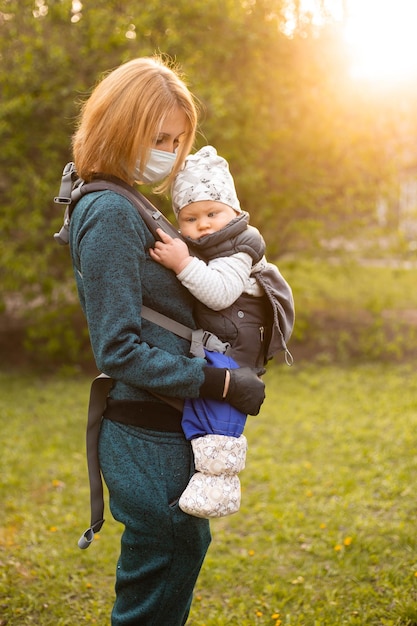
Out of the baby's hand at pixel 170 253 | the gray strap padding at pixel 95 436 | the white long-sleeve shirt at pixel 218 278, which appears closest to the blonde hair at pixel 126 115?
the baby's hand at pixel 170 253

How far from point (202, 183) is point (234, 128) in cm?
642

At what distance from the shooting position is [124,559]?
7.93 feet

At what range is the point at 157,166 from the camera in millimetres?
2305

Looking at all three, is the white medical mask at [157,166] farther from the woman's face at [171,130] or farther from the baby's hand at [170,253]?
the baby's hand at [170,253]

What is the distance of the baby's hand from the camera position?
2.21m

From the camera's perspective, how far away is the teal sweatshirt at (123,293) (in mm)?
2107

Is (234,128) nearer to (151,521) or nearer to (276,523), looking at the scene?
(276,523)

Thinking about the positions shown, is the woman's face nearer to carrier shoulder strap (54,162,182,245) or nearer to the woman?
the woman

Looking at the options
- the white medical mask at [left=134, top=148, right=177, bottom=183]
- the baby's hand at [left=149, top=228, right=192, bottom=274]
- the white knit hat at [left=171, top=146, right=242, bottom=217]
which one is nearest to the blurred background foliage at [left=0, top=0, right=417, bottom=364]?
the white knit hat at [left=171, top=146, right=242, bottom=217]

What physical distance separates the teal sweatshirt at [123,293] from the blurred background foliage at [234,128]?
574 centimetres

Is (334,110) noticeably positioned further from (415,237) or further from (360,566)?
(360,566)

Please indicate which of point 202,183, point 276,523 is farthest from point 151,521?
point 276,523

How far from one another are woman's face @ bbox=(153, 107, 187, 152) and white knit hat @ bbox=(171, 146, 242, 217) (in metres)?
0.14

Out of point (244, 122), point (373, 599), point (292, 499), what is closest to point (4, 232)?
point (244, 122)
